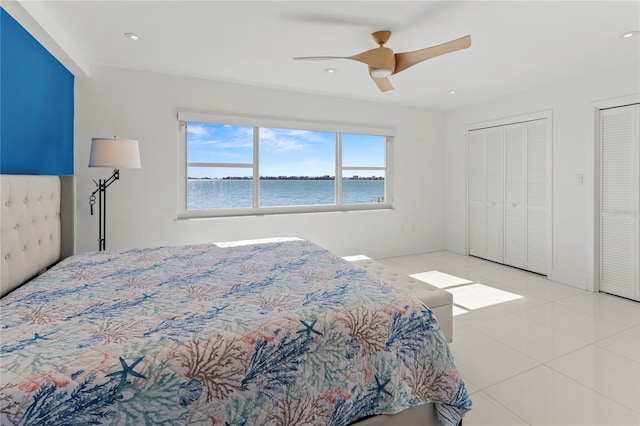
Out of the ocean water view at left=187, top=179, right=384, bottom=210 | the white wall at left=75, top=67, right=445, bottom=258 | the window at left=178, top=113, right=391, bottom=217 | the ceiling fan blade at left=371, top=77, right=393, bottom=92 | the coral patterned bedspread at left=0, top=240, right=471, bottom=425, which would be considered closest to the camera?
the coral patterned bedspread at left=0, top=240, right=471, bottom=425

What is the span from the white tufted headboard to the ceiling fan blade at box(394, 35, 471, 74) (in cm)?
278

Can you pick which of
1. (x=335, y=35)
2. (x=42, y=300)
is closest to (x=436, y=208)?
(x=335, y=35)

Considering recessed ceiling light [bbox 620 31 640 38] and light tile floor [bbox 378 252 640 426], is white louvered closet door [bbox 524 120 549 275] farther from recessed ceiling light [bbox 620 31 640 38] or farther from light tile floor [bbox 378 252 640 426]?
recessed ceiling light [bbox 620 31 640 38]

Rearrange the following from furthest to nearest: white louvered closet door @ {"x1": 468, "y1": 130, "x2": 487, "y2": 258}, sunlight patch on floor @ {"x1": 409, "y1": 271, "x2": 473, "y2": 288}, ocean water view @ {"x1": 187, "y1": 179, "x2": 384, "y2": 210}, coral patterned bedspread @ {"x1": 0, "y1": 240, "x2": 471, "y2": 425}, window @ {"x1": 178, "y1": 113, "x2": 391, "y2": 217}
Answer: white louvered closet door @ {"x1": 468, "y1": 130, "x2": 487, "y2": 258} < ocean water view @ {"x1": 187, "y1": 179, "x2": 384, "y2": 210} < window @ {"x1": 178, "y1": 113, "x2": 391, "y2": 217} < sunlight patch on floor @ {"x1": 409, "y1": 271, "x2": 473, "y2": 288} < coral patterned bedspread @ {"x1": 0, "y1": 240, "x2": 471, "y2": 425}

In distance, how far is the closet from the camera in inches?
172

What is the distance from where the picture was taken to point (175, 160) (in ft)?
12.8

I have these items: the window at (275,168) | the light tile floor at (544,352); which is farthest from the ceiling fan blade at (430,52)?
the light tile floor at (544,352)

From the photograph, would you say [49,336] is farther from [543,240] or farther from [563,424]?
[543,240]

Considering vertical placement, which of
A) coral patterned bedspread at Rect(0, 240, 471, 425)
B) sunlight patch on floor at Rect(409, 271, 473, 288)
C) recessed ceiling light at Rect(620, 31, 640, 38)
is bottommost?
sunlight patch on floor at Rect(409, 271, 473, 288)

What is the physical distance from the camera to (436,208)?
18.9 ft

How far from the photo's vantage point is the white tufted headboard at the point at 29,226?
187cm

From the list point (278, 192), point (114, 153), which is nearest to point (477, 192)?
point (278, 192)

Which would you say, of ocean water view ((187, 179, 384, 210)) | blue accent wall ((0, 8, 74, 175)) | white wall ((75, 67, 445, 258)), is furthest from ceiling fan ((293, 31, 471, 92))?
ocean water view ((187, 179, 384, 210))

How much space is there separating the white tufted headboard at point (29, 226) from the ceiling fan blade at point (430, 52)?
2784 millimetres
